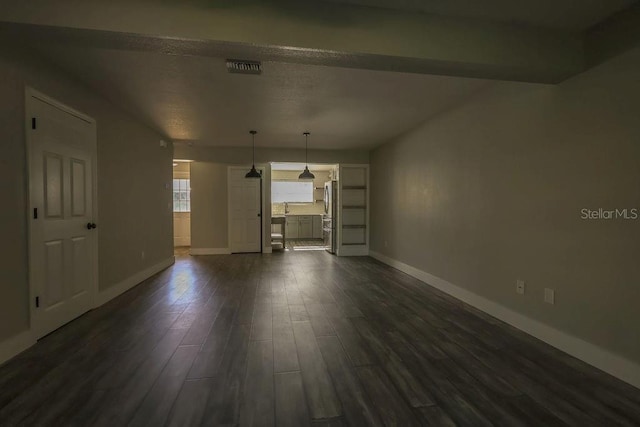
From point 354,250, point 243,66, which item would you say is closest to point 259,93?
point 243,66

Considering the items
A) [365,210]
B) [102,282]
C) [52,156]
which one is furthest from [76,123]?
[365,210]

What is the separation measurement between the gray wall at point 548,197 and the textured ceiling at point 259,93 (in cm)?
61

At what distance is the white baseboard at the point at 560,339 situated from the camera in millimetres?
2146

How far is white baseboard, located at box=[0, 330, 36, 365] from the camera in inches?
90.4

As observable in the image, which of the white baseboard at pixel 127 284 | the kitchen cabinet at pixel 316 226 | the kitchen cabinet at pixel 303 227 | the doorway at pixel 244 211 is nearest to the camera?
the white baseboard at pixel 127 284

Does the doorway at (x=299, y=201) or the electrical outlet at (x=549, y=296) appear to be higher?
the doorway at (x=299, y=201)

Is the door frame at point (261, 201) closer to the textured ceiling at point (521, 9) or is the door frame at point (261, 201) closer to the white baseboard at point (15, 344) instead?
the white baseboard at point (15, 344)

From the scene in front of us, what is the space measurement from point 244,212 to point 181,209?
2805mm

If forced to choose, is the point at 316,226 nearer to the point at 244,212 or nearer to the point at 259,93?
the point at 244,212

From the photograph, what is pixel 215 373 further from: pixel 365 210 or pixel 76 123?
pixel 365 210

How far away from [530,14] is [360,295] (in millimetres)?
3251

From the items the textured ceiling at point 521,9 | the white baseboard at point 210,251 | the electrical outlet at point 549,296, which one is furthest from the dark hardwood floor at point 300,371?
the white baseboard at point 210,251

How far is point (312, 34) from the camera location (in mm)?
2082

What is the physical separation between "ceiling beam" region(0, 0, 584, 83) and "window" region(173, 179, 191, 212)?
7.62m
